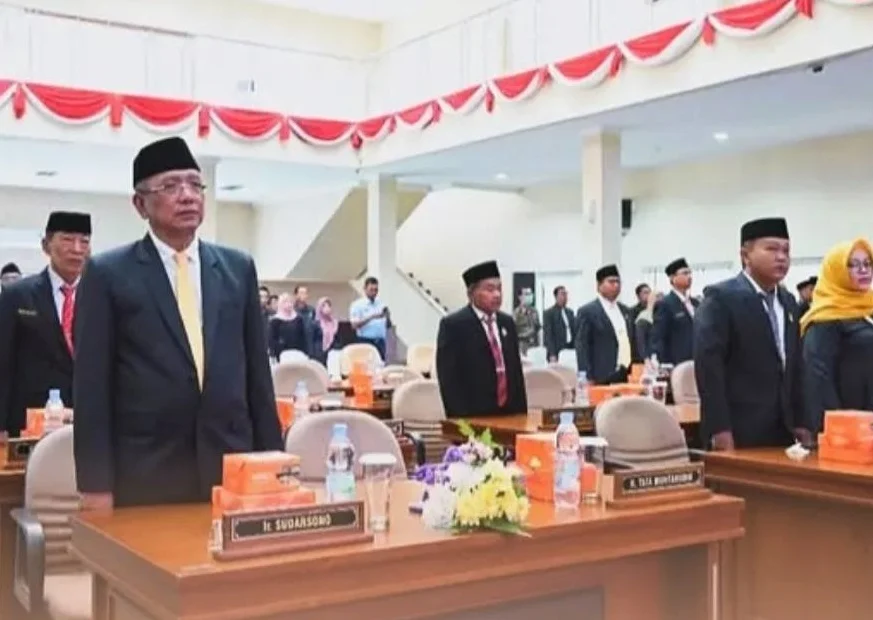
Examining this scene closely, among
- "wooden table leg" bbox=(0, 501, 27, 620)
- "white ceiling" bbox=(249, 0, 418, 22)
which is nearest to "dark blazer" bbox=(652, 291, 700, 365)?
"wooden table leg" bbox=(0, 501, 27, 620)

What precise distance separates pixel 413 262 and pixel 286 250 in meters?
2.20

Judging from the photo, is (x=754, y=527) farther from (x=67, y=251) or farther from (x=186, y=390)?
(x=67, y=251)

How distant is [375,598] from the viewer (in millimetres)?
1974

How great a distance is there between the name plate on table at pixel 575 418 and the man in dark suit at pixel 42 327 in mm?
1936

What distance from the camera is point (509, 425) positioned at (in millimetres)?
4344

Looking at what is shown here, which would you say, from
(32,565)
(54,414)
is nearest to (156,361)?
(32,565)

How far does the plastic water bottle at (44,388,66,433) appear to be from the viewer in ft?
11.3

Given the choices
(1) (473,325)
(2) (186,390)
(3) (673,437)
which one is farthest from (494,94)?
(2) (186,390)

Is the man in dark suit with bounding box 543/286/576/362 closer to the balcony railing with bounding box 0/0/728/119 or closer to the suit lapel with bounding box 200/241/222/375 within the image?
the balcony railing with bounding box 0/0/728/119

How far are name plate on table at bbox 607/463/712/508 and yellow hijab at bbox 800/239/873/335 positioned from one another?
5.28 feet

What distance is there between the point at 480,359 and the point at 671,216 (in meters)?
8.96

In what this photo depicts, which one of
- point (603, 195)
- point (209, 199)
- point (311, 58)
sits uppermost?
point (311, 58)

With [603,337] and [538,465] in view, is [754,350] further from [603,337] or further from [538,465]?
[603,337]

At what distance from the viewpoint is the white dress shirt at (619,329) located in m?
7.83
